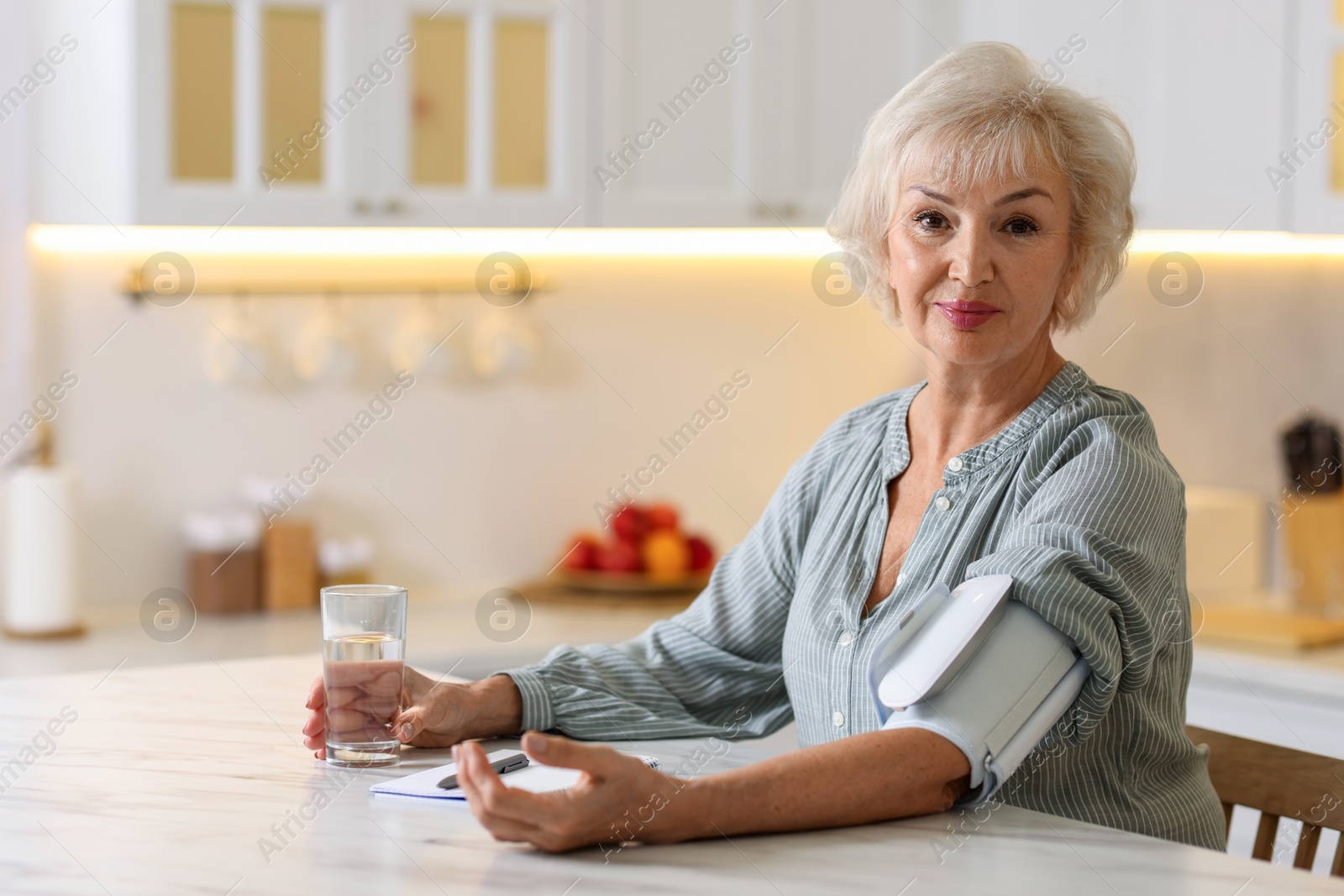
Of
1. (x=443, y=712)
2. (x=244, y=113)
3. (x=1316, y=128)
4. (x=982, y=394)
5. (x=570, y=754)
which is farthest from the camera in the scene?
(x=1316, y=128)

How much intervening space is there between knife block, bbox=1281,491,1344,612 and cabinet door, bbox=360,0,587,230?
59.6 inches

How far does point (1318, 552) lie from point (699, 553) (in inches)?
47.0

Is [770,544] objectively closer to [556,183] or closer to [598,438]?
[556,183]

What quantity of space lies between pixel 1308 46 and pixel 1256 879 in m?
2.09

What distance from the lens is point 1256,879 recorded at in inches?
38.1

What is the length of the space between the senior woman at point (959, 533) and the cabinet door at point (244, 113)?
4.31ft

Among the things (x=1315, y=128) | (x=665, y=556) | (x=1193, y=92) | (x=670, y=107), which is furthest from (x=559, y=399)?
(x=1315, y=128)

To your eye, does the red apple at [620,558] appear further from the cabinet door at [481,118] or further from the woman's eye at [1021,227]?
the woman's eye at [1021,227]

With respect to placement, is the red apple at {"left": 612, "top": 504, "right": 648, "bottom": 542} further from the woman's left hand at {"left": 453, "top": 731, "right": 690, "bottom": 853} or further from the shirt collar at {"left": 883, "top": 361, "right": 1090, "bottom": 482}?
the woman's left hand at {"left": 453, "top": 731, "right": 690, "bottom": 853}

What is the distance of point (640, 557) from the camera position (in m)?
3.03

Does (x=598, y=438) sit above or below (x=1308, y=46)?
below

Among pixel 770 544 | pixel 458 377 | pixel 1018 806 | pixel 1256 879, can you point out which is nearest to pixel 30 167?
pixel 458 377

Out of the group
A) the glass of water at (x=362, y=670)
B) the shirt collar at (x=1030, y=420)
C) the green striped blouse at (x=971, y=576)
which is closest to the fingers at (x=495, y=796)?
the glass of water at (x=362, y=670)

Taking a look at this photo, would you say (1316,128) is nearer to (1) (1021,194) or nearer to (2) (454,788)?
(1) (1021,194)
